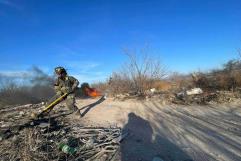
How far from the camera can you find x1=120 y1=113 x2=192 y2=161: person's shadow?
6.26 metres

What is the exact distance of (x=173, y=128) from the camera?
8.56 m

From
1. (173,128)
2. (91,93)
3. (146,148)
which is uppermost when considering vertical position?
→ (91,93)

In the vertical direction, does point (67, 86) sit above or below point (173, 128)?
above

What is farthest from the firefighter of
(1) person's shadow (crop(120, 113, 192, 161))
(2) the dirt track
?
(1) person's shadow (crop(120, 113, 192, 161))

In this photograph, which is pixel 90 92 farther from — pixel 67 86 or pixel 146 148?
pixel 146 148

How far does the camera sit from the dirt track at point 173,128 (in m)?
6.47

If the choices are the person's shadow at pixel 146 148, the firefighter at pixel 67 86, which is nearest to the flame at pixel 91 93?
the firefighter at pixel 67 86

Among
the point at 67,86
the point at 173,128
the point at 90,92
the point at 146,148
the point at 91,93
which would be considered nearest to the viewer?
the point at 146,148

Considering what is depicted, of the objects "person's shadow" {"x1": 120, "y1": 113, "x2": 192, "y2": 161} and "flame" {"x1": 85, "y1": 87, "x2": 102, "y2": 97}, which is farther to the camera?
"flame" {"x1": 85, "y1": 87, "x2": 102, "y2": 97}

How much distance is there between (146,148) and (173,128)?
2.00 metres

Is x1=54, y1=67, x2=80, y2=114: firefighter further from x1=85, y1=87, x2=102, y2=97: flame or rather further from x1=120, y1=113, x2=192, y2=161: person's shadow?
x1=85, y1=87, x2=102, y2=97: flame

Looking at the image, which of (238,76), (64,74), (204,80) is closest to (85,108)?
(64,74)

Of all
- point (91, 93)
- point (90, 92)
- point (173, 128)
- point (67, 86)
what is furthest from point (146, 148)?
point (90, 92)

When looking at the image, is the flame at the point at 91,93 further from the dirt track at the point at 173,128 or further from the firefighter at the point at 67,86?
the firefighter at the point at 67,86
